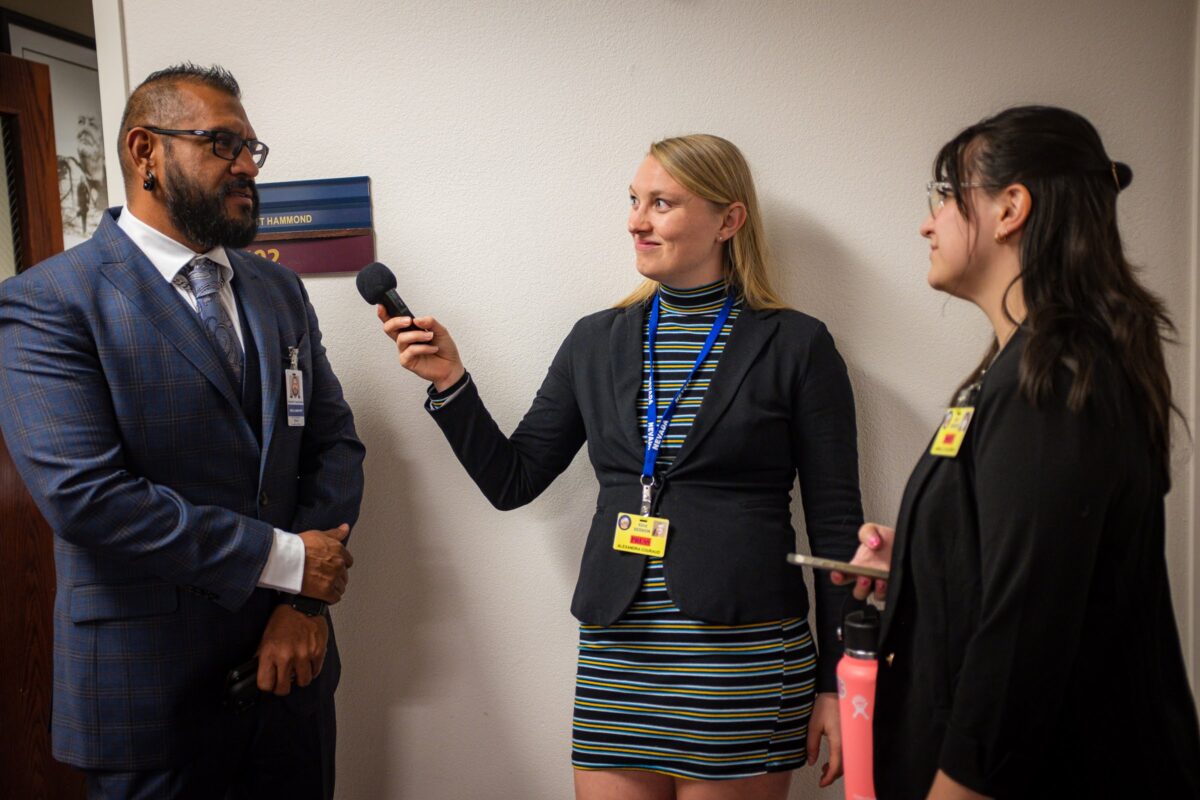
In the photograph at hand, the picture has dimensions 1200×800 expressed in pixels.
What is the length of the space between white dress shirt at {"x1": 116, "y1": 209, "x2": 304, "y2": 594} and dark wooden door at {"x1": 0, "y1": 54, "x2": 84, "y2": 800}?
4.04 feet

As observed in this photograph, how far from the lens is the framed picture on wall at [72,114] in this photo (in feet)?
11.2

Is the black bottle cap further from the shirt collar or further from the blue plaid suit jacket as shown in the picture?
the shirt collar

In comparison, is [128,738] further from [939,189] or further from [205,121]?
[939,189]

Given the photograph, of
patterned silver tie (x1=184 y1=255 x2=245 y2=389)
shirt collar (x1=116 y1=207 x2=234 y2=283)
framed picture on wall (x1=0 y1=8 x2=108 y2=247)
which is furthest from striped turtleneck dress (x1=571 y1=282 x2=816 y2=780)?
framed picture on wall (x1=0 y1=8 x2=108 y2=247)

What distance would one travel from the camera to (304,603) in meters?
1.71

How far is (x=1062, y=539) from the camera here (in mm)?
955

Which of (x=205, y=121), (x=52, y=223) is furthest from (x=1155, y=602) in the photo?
(x=52, y=223)

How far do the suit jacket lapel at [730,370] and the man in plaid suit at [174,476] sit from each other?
2.48ft

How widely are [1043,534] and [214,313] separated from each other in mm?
Result: 1491

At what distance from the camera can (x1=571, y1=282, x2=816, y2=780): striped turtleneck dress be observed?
1596mm

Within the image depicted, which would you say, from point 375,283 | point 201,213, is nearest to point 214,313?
point 201,213

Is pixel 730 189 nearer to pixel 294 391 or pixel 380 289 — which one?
pixel 380 289

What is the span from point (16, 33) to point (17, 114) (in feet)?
3.60

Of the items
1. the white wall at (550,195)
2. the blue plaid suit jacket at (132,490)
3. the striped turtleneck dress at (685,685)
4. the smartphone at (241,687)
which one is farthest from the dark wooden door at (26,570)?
the striped turtleneck dress at (685,685)
